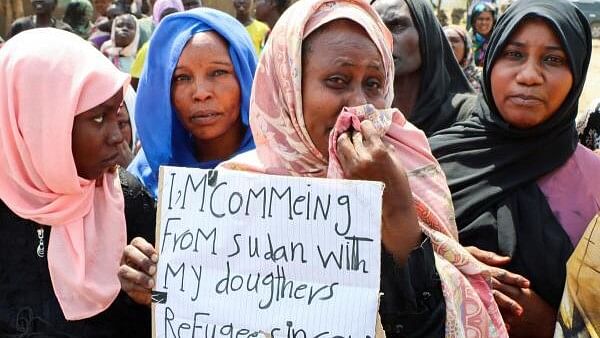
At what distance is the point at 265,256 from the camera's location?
1.68 meters

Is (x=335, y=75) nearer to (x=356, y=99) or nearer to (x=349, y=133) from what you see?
(x=356, y=99)

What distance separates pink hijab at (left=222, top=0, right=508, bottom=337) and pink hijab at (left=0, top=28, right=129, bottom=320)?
0.50 m

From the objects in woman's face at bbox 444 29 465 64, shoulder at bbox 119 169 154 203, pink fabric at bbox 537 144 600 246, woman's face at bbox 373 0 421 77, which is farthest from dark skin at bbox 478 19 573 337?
woman's face at bbox 444 29 465 64

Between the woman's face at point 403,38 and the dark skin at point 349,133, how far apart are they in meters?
1.61

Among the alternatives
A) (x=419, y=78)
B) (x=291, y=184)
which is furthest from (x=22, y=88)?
(x=419, y=78)

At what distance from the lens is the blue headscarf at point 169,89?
2812 mm

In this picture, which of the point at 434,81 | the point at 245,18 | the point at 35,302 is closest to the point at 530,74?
the point at 434,81

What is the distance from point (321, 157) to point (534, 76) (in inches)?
35.6

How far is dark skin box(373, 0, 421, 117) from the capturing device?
11.6 feet

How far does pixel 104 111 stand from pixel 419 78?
1.84 metres

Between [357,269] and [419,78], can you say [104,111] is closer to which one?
[357,269]

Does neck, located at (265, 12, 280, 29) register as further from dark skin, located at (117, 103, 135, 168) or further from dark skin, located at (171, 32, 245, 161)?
dark skin, located at (171, 32, 245, 161)

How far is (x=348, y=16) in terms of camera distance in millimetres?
1932

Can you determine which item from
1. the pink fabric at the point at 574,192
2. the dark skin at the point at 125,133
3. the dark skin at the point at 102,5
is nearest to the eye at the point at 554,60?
the pink fabric at the point at 574,192
